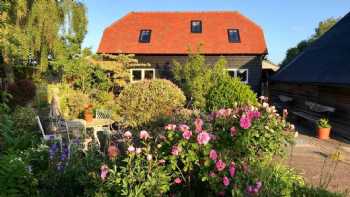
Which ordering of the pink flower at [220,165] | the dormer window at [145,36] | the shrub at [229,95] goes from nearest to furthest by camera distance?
the pink flower at [220,165] < the shrub at [229,95] < the dormer window at [145,36]

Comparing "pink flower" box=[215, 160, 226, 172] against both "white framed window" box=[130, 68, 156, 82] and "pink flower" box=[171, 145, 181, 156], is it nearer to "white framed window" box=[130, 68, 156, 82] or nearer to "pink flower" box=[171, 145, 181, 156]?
"pink flower" box=[171, 145, 181, 156]

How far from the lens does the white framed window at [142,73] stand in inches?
864

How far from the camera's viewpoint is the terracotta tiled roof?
2166cm

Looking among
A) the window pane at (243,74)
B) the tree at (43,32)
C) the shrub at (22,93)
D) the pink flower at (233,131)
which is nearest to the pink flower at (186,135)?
the pink flower at (233,131)

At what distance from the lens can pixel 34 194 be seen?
4.00 m

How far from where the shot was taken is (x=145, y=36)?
74.9 feet

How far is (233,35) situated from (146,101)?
594 inches

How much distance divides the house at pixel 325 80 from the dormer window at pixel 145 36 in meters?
10.3

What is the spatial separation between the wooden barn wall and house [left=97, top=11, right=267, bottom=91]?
672 centimetres

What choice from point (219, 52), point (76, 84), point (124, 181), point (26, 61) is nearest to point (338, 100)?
point (124, 181)

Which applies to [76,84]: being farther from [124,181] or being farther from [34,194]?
[124,181]

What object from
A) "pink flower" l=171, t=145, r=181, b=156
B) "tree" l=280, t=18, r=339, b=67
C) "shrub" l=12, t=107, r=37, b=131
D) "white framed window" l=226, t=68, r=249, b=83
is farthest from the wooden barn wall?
"tree" l=280, t=18, r=339, b=67

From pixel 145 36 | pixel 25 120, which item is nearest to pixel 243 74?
pixel 145 36

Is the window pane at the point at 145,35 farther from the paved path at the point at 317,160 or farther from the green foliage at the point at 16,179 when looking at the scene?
the green foliage at the point at 16,179
